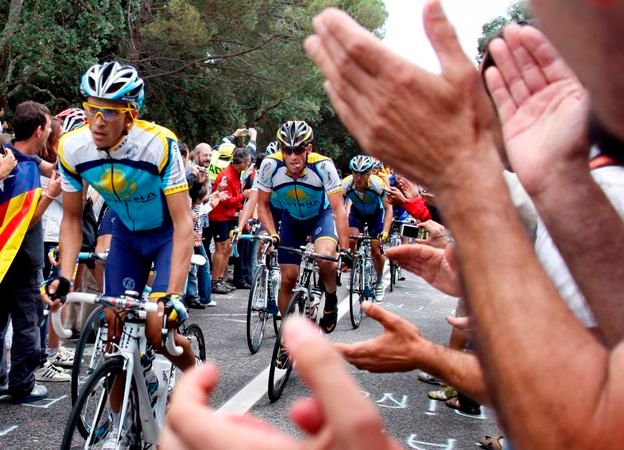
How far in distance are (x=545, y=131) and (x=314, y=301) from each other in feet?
20.1

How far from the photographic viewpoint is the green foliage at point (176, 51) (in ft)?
55.3

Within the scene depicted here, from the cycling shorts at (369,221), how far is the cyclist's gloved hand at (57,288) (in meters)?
8.68

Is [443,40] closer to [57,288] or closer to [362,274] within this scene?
[57,288]

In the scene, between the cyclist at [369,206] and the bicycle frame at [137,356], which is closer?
the bicycle frame at [137,356]

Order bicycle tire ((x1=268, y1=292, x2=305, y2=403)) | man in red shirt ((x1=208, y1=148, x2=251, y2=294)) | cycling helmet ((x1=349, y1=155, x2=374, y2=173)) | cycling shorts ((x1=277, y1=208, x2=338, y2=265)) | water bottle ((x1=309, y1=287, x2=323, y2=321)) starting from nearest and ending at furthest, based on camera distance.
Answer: bicycle tire ((x1=268, y1=292, x2=305, y2=403)) → water bottle ((x1=309, y1=287, x2=323, y2=321)) → cycling shorts ((x1=277, y1=208, x2=338, y2=265)) → cycling helmet ((x1=349, y1=155, x2=374, y2=173)) → man in red shirt ((x1=208, y1=148, x2=251, y2=294))

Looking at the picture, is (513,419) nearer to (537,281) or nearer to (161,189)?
(537,281)

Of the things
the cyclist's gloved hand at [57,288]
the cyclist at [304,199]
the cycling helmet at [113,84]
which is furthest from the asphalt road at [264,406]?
the cycling helmet at [113,84]

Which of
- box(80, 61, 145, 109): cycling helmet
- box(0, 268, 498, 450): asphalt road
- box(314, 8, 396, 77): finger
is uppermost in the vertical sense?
box(80, 61, 145, 109): cycling helmet

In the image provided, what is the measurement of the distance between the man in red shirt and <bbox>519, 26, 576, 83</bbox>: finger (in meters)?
10.3

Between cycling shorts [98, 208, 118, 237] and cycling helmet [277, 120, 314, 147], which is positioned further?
cycling helmet [277, 120, 314, 147]

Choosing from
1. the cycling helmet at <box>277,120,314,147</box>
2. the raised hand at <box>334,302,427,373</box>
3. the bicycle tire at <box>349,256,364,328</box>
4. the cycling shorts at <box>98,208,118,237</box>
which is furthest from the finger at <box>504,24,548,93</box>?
the bicycle tire at <box>349,256,364,328</box>

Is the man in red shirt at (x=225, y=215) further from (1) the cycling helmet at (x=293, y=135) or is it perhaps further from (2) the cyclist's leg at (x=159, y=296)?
(2) the cyclist's leg at (x=159, y=296)

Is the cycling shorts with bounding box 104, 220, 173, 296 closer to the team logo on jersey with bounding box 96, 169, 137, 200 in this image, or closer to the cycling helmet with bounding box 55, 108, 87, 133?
the team logo on jersey with bounding box 96, 169, 137, 200

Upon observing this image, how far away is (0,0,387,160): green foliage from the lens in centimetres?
1684
